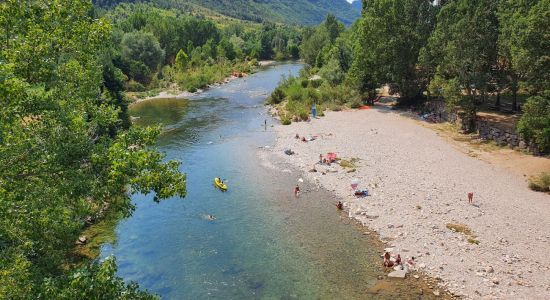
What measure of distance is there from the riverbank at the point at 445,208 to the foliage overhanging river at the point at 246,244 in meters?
2.28

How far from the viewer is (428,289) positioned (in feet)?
76.4

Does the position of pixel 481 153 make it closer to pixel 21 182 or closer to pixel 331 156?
pixel 331 156

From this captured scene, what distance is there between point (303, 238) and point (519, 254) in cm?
1313

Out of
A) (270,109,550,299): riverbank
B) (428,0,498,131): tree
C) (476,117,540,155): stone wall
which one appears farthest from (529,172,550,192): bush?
(428,0,498,131): tree

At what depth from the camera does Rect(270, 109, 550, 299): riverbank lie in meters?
23.8

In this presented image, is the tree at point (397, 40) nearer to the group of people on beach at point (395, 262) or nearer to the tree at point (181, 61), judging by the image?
the group of people on beach at point (395, 262)

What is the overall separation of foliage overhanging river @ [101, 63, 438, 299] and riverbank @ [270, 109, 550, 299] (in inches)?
89.7

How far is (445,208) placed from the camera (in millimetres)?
31562

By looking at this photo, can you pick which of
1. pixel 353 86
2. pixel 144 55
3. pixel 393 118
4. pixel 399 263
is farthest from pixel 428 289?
pixel 144 55

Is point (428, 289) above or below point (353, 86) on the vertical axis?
below

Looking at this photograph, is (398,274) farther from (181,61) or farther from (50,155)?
(181,61)

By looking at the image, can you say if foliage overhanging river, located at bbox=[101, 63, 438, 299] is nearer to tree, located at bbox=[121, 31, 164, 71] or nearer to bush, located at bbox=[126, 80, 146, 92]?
bush, located at bbox=[126, 80, 146, 92]

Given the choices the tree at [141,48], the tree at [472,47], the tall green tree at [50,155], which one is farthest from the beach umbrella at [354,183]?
the tree at [141,48]

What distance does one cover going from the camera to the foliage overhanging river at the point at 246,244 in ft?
78.8
